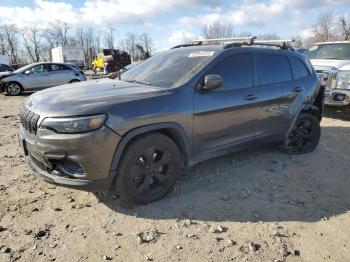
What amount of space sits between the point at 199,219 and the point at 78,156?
4.60ft

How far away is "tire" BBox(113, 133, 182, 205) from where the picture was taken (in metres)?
3.91

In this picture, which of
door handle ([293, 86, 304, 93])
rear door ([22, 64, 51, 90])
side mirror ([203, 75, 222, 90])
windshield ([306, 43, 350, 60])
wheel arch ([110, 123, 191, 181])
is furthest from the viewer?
rear door ([22, 64, 51, 90])

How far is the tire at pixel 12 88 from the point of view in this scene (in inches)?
Result: 652

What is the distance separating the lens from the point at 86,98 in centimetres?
387

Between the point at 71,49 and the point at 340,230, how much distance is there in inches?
1859

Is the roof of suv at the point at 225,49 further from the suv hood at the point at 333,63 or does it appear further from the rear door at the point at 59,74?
the rear door at the point at 59,74

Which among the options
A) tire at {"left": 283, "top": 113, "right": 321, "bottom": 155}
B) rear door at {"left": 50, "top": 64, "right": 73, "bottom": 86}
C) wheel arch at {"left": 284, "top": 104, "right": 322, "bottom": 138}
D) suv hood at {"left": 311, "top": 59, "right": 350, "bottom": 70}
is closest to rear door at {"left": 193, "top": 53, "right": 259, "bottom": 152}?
wheel arch at {"left": 284, "top": 104, "right": 322, "bottom": 138}

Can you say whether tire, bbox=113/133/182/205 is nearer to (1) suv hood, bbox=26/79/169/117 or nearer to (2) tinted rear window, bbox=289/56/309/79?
(1) suv hood, bbox=26/79/169/117

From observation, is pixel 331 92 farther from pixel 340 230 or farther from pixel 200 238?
pixel 200 238

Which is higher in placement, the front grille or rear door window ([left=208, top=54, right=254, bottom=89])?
rear door window ([left=208, top=54, right=254, bottom=89])

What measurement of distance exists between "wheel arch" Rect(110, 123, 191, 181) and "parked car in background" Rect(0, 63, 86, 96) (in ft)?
46.2

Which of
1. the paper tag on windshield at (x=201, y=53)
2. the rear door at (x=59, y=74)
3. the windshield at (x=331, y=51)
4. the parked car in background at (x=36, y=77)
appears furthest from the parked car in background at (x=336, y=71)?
the parked car in background at (x=36, y=77)

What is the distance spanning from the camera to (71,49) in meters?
47.2

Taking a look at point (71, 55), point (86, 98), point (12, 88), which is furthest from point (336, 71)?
point (71, 55)
